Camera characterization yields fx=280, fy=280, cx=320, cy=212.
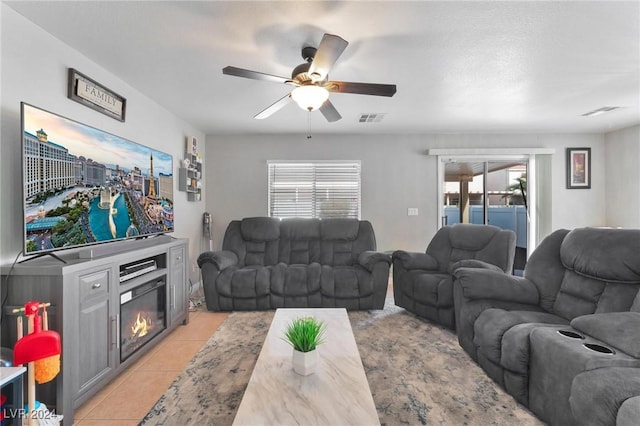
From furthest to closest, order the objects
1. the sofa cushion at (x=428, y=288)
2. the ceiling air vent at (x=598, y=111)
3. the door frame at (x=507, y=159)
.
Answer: the door frame at (x=507, y=159)
the ceiling air vent at (x=598, y=111)
the sofa cushion at (x=428, y=288)

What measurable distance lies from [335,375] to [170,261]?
202 centimetres

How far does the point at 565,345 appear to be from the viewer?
4.50 feet

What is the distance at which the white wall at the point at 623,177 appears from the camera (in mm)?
4008

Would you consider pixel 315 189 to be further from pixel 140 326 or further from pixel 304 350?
pixel 304 350

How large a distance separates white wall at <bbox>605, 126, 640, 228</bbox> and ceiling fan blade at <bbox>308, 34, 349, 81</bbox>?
4.99 m

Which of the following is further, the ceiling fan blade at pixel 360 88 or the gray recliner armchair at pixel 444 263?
the gray recliner armchair at pixel 444 263

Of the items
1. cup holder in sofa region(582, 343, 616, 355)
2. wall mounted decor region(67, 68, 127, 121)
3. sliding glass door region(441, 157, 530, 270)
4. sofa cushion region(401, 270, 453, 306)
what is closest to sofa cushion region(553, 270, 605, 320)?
cup holder in sofa region(582, 343, 616, 355)

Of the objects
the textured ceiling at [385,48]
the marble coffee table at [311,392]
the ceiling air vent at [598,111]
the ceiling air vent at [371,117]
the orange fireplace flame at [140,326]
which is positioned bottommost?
the orange fireplace flame at [140,326]

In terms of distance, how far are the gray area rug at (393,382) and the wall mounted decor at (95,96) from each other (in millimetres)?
2191

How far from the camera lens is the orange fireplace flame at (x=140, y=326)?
2182mm

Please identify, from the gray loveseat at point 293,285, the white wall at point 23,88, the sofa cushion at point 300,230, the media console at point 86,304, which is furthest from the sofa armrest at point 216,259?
→ the white wall at point 23,88

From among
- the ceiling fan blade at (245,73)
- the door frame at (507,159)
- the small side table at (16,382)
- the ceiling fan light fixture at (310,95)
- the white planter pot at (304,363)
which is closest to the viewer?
the small side table at (16,382)

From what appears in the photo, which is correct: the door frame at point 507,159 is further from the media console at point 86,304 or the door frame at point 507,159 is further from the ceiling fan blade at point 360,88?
the media console at point 86,304

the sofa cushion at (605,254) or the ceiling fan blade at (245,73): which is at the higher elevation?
the ceiling fan blade at (245,73)
